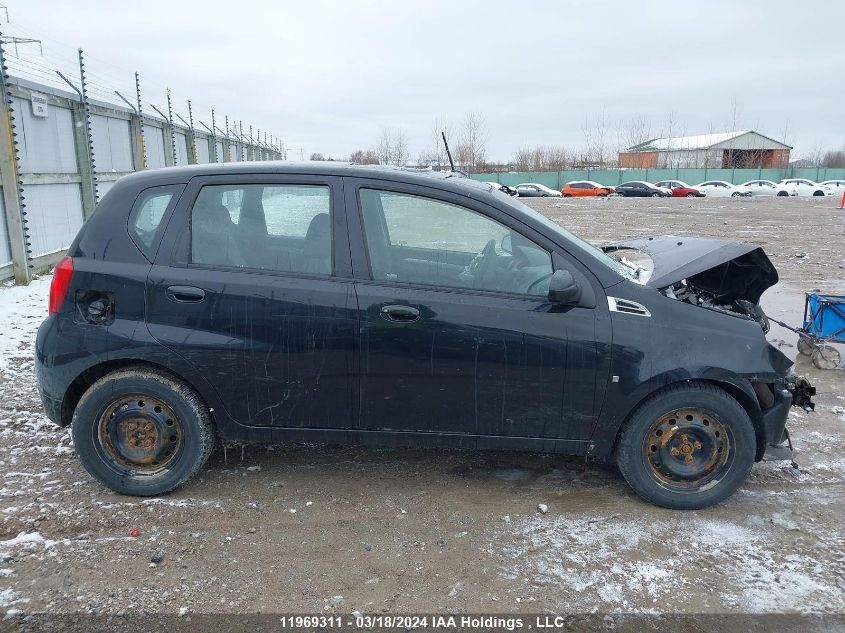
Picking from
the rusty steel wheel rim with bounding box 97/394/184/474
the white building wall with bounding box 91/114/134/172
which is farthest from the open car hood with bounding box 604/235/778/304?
the white building wall with bounding box 91/114/134/172

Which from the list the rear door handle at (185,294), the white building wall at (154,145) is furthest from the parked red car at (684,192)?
the rear door handle at (185,294)

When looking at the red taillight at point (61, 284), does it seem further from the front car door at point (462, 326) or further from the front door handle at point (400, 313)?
the front door handle at point (400, 313)

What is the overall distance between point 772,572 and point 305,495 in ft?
8.08

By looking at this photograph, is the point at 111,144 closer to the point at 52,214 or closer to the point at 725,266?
the point at 52,214

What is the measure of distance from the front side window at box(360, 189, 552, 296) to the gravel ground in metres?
1.28

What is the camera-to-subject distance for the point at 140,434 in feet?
12.0

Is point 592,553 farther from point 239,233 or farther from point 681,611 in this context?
point 239,233

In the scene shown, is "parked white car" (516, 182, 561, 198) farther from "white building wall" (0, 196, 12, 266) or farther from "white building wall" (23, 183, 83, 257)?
"white building wall" (0, 196, 12, 266)

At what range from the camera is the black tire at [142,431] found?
358 centimetres

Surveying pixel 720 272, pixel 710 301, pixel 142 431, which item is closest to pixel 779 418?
pixel 710 301

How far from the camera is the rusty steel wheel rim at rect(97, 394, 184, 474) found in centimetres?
362

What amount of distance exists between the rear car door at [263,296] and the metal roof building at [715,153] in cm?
7712

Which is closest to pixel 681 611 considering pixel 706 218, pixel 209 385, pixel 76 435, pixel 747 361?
pixel 747 361

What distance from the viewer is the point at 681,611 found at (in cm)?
281
